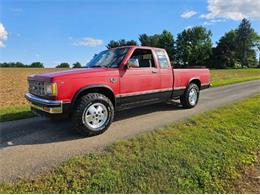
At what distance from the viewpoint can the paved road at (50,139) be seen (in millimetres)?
3600

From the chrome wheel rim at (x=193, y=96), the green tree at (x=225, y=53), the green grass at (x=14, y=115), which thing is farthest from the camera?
the green tree at (x=225, y=53)

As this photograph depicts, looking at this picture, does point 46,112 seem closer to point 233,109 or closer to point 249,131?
point 249,131

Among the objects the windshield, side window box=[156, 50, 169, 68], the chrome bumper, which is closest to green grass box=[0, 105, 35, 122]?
the chrome bumper

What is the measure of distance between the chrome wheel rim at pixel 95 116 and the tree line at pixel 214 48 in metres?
67.5

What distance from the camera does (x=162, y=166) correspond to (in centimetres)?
368

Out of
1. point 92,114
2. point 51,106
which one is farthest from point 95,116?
point 51,106

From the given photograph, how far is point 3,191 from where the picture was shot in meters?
2.97

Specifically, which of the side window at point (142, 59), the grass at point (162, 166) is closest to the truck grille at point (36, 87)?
the grass at point (162, 166)

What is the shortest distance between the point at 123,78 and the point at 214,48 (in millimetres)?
75758

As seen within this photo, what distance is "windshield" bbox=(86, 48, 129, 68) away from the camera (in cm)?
570

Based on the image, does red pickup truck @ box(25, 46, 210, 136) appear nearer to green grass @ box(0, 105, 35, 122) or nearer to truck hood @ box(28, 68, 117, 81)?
truck hood @ box(28, 68, 117, 81)

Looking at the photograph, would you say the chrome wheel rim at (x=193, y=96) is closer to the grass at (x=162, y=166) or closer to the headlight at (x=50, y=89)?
the grass at (x=162, y=166)

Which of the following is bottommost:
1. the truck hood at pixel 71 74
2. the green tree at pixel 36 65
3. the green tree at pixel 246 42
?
the truck hood at pixel 71 74

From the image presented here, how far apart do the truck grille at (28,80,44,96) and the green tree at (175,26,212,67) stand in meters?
68.1
